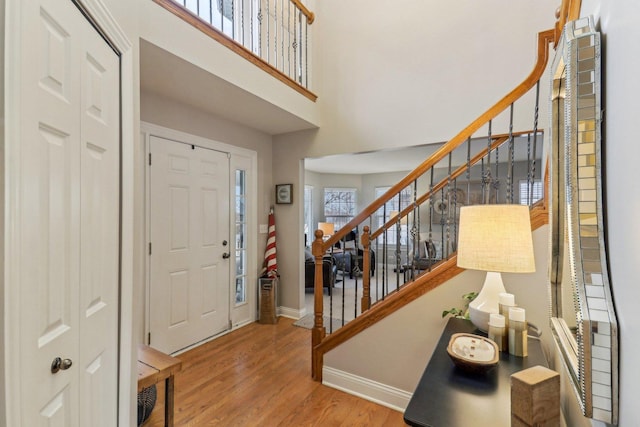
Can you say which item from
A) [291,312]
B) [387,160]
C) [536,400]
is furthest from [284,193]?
[536,400]

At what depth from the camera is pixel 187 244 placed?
304 centimetres

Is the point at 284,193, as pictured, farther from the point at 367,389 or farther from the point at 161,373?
the point at 161,373

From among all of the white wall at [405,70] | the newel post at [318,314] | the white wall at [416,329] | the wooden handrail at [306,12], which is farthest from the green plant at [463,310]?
the wooden handrail at [306,12]

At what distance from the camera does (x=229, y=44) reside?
2.47m

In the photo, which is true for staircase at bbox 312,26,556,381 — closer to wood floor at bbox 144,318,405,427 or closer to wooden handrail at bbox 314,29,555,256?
wooden handrail at bbox 314,29,555,256

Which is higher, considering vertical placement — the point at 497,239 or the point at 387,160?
the point at 387,160

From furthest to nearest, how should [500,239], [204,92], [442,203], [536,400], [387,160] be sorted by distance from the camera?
[387,160] < [204,92] < [442,203] < [500,239] < [536,400]

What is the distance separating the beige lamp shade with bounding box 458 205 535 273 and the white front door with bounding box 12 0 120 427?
1.56 metres

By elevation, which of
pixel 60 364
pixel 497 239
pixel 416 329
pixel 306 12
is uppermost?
pixel 306 12

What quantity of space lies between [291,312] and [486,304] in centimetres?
284

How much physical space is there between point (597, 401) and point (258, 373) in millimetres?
2500

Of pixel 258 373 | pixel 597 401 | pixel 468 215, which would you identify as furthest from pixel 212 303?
pixel 597 401

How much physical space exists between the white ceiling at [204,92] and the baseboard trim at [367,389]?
2.47m

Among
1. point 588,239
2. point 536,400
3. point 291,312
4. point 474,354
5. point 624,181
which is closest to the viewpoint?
point 624,181
